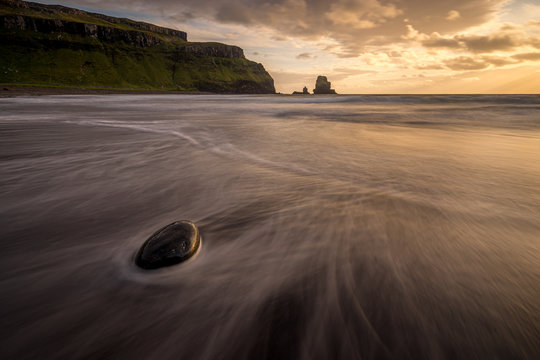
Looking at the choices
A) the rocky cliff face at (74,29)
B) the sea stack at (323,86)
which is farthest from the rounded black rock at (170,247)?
the sea stack at (323,86)

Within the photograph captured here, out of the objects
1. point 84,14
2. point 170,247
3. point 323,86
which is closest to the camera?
point 170,247

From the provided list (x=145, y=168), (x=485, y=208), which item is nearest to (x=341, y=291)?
(x=485, y=208)

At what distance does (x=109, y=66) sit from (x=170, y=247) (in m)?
126

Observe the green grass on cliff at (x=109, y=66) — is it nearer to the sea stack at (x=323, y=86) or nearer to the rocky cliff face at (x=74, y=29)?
the rocky cliff face at (x=74, y=29)

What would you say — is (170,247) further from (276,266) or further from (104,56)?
(104,56)

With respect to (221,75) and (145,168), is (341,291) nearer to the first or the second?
(145,168)

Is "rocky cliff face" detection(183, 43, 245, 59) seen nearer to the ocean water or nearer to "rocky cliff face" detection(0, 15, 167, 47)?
"rocky cliff face" detection(0, 15, 167, 47)

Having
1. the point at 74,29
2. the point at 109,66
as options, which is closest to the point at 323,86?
the point at 109,66

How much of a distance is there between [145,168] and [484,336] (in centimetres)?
435

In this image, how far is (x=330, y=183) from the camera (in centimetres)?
331

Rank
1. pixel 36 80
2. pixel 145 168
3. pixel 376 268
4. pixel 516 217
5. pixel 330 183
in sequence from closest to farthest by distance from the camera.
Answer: pixel 376 268
pixel 516 217
pixel 330 183
pixel 145 168
pixel 36 80

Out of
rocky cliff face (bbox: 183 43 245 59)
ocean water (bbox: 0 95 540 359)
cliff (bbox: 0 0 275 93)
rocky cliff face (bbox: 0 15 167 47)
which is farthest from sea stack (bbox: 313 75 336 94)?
ocean water (bbox: 0 95 540 359)

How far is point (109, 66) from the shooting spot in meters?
98.2

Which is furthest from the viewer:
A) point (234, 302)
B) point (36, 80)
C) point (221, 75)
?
point (221, 75)
